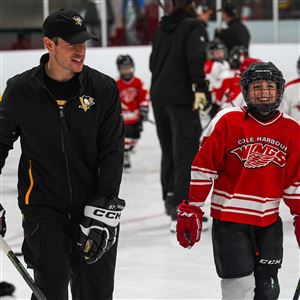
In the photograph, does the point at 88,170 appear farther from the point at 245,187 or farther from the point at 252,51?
the point at 252,51

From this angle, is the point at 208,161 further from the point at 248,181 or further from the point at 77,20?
the point at 77,20

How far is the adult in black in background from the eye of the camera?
7.82m

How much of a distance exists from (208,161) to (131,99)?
4.26 meters

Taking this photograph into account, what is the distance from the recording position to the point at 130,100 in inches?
279

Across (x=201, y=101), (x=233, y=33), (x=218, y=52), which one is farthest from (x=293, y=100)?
(x=233, y=33)

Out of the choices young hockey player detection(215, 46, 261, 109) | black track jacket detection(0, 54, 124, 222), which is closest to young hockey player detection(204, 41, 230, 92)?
Result: young hockey player detection(215, 46, 261, 109)

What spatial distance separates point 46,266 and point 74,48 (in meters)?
0.59

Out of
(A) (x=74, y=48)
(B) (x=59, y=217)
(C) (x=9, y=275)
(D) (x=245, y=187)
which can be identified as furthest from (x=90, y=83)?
(C) (x=9, y=275)

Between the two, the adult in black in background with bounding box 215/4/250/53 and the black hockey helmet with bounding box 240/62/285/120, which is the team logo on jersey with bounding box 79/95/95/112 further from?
the adult in black in background with bounding box 215/4/250/53

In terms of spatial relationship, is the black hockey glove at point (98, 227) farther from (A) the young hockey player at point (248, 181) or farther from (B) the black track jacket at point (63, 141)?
(A) the young hockey player at point (248, 181)

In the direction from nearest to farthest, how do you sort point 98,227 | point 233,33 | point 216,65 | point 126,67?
point 98,227
point 126,67
point 216,65
point 233,33

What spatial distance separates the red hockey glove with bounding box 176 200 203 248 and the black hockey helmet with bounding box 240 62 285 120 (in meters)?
0.34

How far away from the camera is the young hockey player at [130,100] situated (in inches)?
277

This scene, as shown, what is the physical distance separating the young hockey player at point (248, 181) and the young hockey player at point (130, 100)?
13.5 ft
